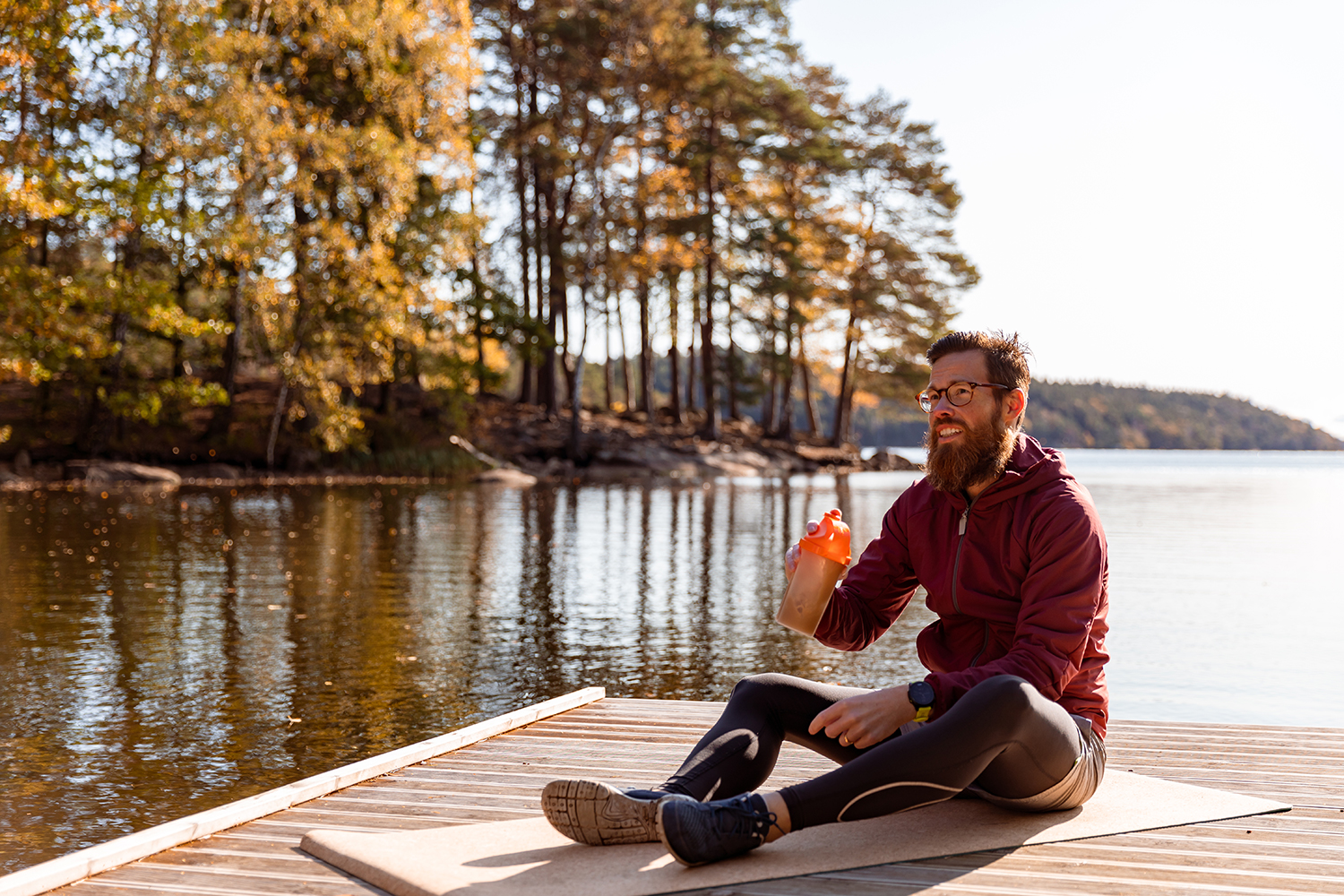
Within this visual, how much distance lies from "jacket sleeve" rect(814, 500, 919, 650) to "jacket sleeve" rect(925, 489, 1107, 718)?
499 millimetres

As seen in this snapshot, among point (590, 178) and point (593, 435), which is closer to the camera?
point (590, 178)

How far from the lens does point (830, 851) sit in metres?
3.10

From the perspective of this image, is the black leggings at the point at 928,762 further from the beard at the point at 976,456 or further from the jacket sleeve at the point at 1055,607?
the beard at the point at 976,456

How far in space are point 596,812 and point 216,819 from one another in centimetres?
120

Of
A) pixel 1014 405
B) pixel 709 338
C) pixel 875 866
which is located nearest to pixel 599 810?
pixel 875 866

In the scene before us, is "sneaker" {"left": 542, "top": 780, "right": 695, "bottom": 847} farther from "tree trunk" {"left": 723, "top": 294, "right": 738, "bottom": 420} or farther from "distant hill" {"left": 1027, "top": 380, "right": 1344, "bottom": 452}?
"distant hill" {"left": 1027, "top": 380, "right": 1344, "bottom": 452}

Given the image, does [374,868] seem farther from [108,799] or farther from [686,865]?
[108,799]

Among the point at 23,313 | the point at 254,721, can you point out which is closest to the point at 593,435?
the point at 23,313

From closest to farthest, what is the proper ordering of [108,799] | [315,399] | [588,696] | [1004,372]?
1. [1004,372]
2. [108,799]
3. [588,696]
4. [315,399]

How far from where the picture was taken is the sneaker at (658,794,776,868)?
9.49 feet

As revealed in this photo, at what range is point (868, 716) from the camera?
303 cm

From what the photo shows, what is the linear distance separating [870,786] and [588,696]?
113 inches

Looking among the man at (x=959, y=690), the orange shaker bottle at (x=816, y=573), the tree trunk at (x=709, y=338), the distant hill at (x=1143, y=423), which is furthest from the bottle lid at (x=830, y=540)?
the distant hill at (x=1143, y=423)

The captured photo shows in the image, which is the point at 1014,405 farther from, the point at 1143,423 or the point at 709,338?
the point at 1143,423
